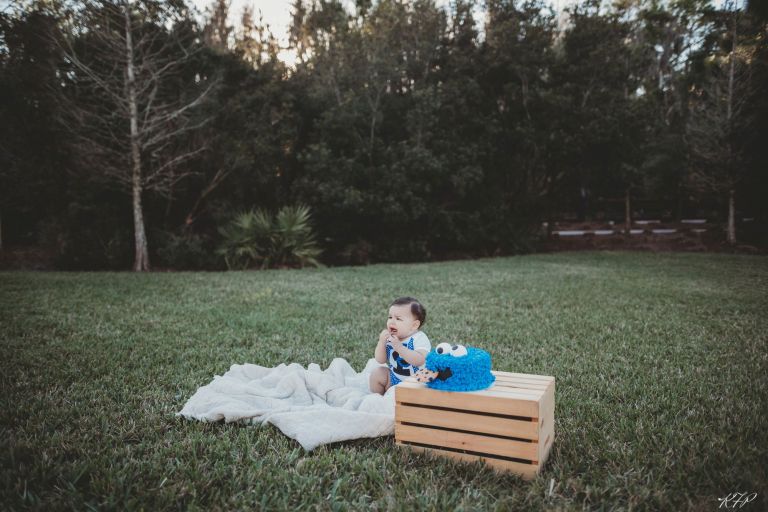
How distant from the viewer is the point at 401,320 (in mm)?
3400

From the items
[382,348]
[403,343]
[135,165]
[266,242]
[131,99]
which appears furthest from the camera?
[266,242]

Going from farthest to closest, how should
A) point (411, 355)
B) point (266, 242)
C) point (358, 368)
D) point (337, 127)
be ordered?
1. point (337, 127)
2. point (266, 242)
3. point (358, 368)
4. point (411, 355)

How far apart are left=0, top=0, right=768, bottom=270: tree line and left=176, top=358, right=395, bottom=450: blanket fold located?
34.7 feet

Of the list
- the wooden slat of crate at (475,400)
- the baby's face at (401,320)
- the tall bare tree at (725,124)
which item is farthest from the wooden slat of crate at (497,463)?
the tall bare tree at (725,124)

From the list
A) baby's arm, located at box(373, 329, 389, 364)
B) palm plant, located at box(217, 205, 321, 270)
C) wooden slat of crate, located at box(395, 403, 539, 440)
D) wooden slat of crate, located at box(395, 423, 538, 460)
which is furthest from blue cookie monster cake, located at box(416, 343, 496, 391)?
palm plant, located at box(217, 205, 321, 270)

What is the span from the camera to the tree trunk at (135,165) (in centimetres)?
1300

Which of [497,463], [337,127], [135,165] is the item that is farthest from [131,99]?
[497,463]

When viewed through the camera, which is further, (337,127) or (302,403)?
(337,127)

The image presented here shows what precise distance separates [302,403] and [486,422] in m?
1.60

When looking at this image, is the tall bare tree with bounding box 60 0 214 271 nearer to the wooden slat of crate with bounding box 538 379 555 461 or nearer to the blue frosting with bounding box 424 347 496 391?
the blue frosting with bounding box 424 347 496 391

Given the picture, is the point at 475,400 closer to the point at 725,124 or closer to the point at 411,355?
the point at 411,355

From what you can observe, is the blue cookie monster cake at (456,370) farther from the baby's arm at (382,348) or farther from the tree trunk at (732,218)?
the tree trunk at (732,218)

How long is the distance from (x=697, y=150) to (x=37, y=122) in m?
21.7

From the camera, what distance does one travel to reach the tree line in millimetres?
13828
